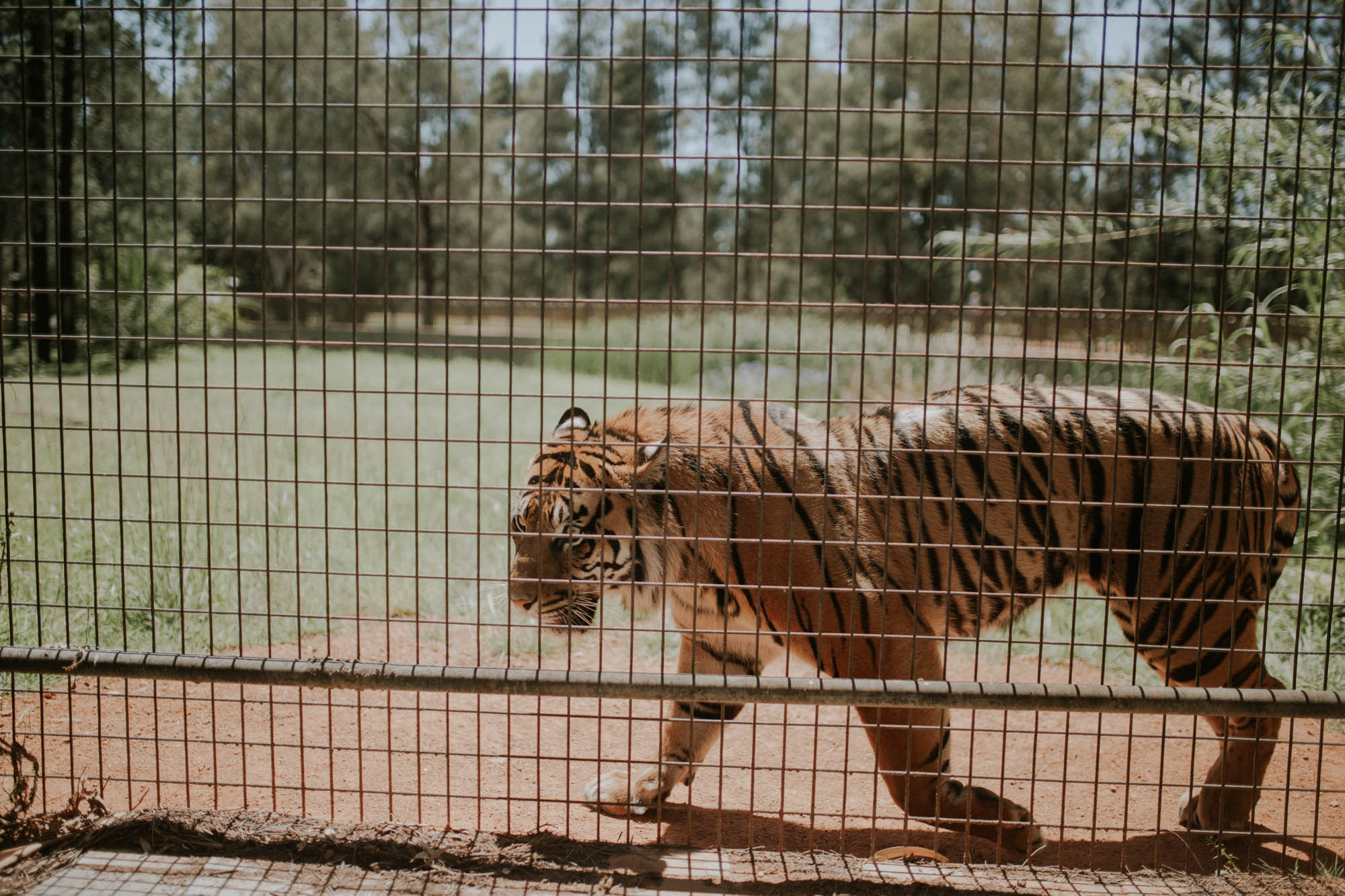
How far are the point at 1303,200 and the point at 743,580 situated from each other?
15.1ft

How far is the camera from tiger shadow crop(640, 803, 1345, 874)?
10.4 ft

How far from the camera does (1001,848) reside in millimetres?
2971

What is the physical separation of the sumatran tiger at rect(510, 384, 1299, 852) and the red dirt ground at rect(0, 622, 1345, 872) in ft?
0.66

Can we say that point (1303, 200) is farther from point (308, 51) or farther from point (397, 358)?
point (308, 51)

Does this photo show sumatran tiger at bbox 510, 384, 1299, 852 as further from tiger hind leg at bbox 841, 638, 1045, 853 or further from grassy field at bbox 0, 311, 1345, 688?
grassy field at bbox 0, 311, 1345, 688

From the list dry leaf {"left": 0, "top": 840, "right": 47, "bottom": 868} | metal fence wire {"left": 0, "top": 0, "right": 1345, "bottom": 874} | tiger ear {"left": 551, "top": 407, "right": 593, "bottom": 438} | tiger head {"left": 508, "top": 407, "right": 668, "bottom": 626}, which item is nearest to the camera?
metal fence wire {"left": 0, "top": 0, "right": 1345, "bottom": 874}

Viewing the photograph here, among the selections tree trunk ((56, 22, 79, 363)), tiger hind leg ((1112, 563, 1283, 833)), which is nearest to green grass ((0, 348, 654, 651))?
tree trunk ((56, 22, 79, 363))

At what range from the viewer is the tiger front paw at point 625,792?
3.61 m

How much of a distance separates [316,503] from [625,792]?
Answer: 4572 millimetres

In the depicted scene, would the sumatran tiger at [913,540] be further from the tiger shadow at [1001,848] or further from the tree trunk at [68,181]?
the tree trunk at [68,181]

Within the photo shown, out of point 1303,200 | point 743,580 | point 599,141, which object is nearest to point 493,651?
point 743,580

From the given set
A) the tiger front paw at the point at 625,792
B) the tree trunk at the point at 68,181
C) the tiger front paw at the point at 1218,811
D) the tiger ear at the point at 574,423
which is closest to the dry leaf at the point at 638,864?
the tiger front paw at the point at 625,792

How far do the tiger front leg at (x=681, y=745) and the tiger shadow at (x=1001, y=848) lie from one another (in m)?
0.11

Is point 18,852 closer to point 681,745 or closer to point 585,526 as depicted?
point 585,526
